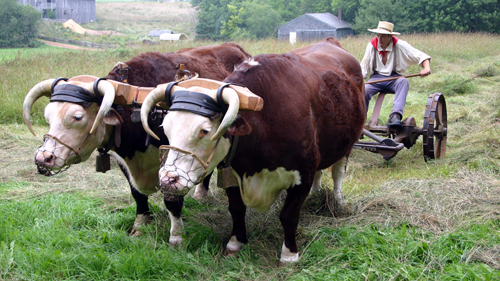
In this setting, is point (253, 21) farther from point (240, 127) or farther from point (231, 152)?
point (240, 127)

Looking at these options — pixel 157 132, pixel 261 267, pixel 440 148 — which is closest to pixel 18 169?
pixel 157 132

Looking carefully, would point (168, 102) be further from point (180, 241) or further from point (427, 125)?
point (427, 125)

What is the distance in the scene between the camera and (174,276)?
3.01m

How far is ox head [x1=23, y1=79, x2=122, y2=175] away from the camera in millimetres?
3066

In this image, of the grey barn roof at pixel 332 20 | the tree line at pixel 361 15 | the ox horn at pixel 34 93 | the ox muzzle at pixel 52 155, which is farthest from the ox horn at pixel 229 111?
the grey barn roof at pixel 332 20

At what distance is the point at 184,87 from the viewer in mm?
2848

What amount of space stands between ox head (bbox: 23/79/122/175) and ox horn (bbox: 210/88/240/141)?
40.9 inches

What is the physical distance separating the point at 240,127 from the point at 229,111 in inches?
9.7

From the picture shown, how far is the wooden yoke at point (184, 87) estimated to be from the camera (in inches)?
102

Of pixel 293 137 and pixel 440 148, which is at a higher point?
pixel 293 137

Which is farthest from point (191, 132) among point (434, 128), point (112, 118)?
point (434, 128)

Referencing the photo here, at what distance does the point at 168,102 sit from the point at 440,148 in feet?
15.9

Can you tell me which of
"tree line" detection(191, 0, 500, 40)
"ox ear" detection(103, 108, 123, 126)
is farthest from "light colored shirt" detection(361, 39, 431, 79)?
"tree line" detection(191, 0, 500, 40)

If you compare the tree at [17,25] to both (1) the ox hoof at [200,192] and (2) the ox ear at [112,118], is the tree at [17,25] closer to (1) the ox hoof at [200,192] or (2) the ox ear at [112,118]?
(1) the ox hoof at [200,192]
